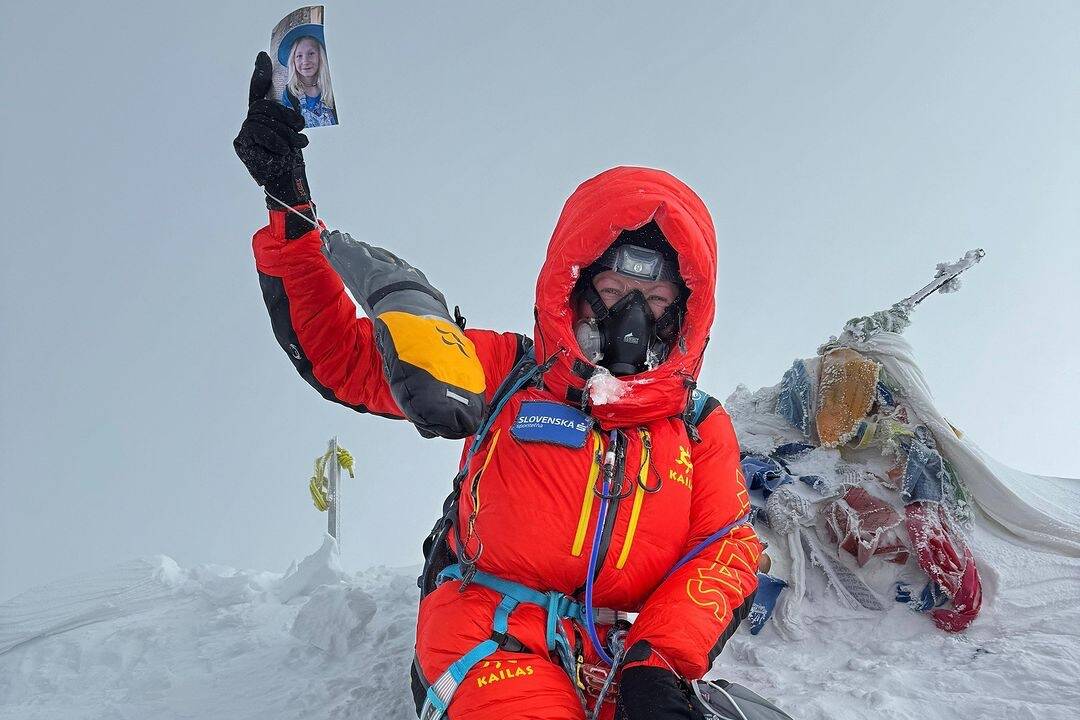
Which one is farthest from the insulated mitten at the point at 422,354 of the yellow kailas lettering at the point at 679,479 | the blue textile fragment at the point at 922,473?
the blue textile fragment at the point at 922,473

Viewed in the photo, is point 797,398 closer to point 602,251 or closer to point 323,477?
point 602,251

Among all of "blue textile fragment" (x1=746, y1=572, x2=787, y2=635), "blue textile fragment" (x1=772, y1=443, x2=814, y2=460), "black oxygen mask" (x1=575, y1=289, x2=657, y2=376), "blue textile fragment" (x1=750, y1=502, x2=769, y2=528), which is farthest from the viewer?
"blue textile fragment" (x1=772, y1=443, x2=814, y2=460)

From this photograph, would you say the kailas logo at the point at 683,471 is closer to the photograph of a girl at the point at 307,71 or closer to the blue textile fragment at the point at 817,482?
the photograph of a girl at the point at 307,71

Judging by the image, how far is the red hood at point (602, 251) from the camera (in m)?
2.45

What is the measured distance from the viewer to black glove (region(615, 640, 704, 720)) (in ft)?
6.27

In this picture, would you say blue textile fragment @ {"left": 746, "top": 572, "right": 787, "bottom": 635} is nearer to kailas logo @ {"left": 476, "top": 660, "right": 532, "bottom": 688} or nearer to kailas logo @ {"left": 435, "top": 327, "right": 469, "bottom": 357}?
kailas logo @ {"left": 476, "top": 660, "right": 532, "bottom": 688}

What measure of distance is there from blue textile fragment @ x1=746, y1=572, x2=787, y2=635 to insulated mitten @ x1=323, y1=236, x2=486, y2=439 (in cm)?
248

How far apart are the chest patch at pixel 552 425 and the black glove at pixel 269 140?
3.89ft

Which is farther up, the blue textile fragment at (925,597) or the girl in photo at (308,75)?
the girl in photo at (308,75)

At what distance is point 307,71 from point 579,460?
64.0 inches

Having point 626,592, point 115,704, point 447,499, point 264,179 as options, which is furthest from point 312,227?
point 115,704

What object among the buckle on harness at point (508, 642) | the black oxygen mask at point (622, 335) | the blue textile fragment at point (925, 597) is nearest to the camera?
the buckle on harness at point (508, 642)

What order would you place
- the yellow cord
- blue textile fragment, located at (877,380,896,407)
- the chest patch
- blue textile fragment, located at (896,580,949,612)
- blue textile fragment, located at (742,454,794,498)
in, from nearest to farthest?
the chest patch
blue textile fragment, located at (896,580,949,612)
blue textile fragment, located at (742,454,794,498)
blue textile fragment, located at (877,380,896,407)
the yellow cord

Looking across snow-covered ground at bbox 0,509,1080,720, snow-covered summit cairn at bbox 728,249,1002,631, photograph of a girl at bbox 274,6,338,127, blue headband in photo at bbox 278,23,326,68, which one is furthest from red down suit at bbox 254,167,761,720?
snow-covered summit cairn at bbox 728,249,1002,631
